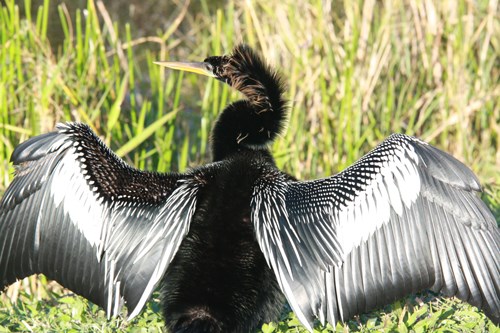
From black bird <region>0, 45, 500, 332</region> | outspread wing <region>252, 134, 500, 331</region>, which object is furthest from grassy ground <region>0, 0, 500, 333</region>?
outspread wing <region>252, 134, 500, 331</region>

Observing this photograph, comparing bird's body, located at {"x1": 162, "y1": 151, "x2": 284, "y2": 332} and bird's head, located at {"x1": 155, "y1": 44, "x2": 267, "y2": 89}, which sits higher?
bird's head, located at {"x1": 155, "y1": 44, "x2": 267, "y2": 89}

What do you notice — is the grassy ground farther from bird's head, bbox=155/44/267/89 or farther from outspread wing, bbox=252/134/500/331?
outspread wing, bbox=252/134/500/331

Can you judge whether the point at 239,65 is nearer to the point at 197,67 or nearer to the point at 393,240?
the point at 197,67

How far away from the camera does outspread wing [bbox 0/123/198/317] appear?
12.2 feet

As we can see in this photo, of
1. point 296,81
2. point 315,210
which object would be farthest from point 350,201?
point 296,81

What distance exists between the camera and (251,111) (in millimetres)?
Result: 4281

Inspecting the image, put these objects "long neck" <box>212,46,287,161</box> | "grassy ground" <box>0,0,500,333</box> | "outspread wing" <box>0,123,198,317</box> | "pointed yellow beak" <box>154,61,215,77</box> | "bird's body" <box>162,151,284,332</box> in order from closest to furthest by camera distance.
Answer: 1. "bird's body" <box>162,151,284,332</box>
2. "outspread wing" <box>0,123,198,317</box>
3. "long neck" <box>212,46,287,161</box>
4. "pointed yellow beak" <box>154,61,215,77</box>
5. "grassy ground" <box>0,0,500,333</box>

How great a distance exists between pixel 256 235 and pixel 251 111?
850mm

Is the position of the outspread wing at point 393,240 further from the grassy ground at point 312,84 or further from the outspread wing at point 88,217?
the grassy ground at point 312,84

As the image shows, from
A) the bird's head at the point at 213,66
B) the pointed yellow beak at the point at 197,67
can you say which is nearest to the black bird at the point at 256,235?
the bird's head at the point at 213,66

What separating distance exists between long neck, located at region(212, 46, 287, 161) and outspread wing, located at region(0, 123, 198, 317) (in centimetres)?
41

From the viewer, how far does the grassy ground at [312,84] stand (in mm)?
5773

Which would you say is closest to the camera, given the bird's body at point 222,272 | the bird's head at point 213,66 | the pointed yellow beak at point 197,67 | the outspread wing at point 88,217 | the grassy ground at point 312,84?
the bird's body at point 222,272

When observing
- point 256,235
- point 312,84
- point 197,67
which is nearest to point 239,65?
point 197,67
